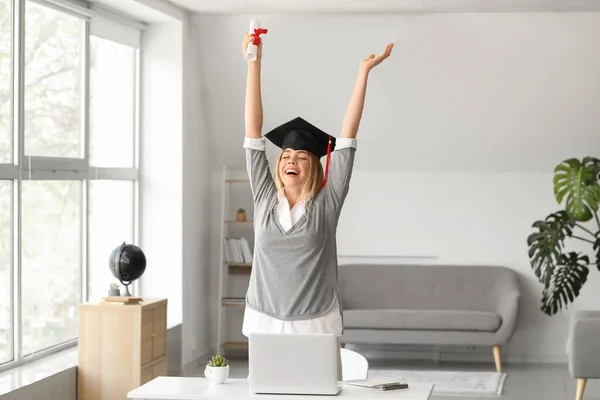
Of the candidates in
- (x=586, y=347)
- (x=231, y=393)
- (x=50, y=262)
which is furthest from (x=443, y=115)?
(x=231, y=393)

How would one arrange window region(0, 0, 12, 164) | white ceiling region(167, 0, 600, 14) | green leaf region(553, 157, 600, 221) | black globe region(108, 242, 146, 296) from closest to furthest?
window region(0, 0, 12, 164)
black globe region(108, 242, 146, 296)
white ceiling region(167, 0, 600, 14)
green leaf region(553, 157, 600, 221)

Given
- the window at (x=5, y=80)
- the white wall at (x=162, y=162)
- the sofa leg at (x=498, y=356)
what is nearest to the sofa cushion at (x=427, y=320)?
the sofa leg at (x=498, y=356)

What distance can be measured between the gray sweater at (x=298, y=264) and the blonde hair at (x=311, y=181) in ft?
0.09

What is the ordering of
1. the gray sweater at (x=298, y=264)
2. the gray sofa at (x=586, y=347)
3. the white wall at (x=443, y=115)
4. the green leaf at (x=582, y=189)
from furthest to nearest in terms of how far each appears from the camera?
the white wall at (x=443, y=115) → the green leaf at (x=582, y=189) → the gray sofa at (x=586, y=347) → the gray sweater at (x=298, y=264)

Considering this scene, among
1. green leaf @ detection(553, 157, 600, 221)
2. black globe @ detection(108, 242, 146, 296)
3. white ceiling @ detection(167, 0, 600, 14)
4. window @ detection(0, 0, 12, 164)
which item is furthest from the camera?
green leaf @ detection(553, 157, 600, 221)

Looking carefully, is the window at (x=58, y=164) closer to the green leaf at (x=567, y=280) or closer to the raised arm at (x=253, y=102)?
the raised arm at (x=253, y=102)

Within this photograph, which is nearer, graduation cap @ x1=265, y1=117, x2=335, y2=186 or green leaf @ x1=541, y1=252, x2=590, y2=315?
graduation cap @ x1=265, y1=117, x2=335, y2=186

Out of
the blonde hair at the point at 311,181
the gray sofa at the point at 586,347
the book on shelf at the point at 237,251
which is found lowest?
the gray sofa at the point at 586,347

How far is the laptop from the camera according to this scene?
272 centimetres

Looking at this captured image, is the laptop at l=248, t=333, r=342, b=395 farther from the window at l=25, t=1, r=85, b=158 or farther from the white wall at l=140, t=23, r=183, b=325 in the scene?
the white wall at l=140, t=23, r=183, b=325

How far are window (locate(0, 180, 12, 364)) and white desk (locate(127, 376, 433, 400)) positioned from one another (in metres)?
2.24

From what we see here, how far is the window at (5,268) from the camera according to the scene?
5002 millimetres

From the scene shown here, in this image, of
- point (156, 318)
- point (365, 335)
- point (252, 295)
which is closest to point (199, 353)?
point (365, 335)

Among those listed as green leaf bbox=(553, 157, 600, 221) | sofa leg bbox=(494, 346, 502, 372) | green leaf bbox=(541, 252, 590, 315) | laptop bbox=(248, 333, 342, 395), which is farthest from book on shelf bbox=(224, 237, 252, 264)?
laptop bbox=(248, 333, 342, 395)
